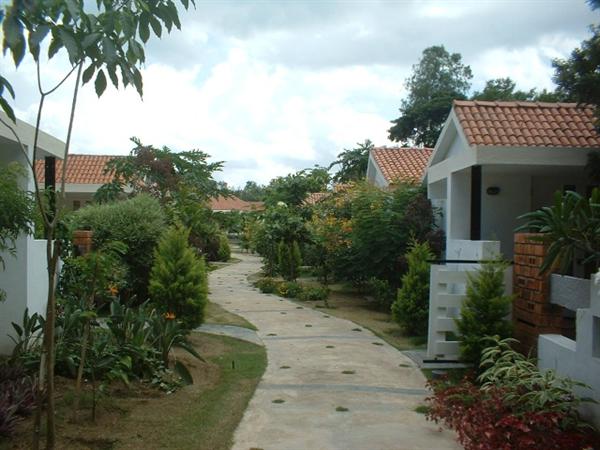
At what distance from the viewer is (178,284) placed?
928 centimetres

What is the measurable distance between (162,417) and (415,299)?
5.95 m

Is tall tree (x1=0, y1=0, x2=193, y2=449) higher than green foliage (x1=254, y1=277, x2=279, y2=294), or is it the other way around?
tall tree (x1=0, y1=0, x2=193, y2=449)

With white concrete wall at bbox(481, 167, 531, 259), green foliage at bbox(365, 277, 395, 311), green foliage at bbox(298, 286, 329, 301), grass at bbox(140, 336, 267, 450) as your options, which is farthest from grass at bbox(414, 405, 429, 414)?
green foliage at bbox(298, 286, 329, 301)

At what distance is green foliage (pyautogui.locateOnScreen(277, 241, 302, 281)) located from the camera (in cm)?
2019

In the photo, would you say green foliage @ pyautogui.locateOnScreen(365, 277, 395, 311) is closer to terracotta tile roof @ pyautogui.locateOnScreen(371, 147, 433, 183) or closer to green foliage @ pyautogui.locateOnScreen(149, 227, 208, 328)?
terracotta tile roof @ pyautogui.locateOnScreen(371, 147, 433, 183)

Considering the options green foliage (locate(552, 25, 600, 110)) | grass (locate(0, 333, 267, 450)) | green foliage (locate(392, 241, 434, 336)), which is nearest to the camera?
grass (locate(0, 333, 267, 450))

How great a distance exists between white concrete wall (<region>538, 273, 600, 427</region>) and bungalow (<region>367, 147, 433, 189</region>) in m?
13.3

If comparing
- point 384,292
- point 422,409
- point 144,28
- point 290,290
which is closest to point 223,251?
point 290,290

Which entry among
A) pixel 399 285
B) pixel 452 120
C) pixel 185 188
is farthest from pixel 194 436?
pixel 185 188

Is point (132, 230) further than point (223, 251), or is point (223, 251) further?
point (223, 251)

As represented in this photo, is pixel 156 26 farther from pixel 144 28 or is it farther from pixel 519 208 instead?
pixel 519 208

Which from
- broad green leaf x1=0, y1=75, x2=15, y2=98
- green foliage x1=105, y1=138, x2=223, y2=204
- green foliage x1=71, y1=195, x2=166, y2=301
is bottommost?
green foliage x1=71, y1=195, x2=166, y2=301

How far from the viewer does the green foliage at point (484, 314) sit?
283 inches

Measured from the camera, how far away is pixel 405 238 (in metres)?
13.5
